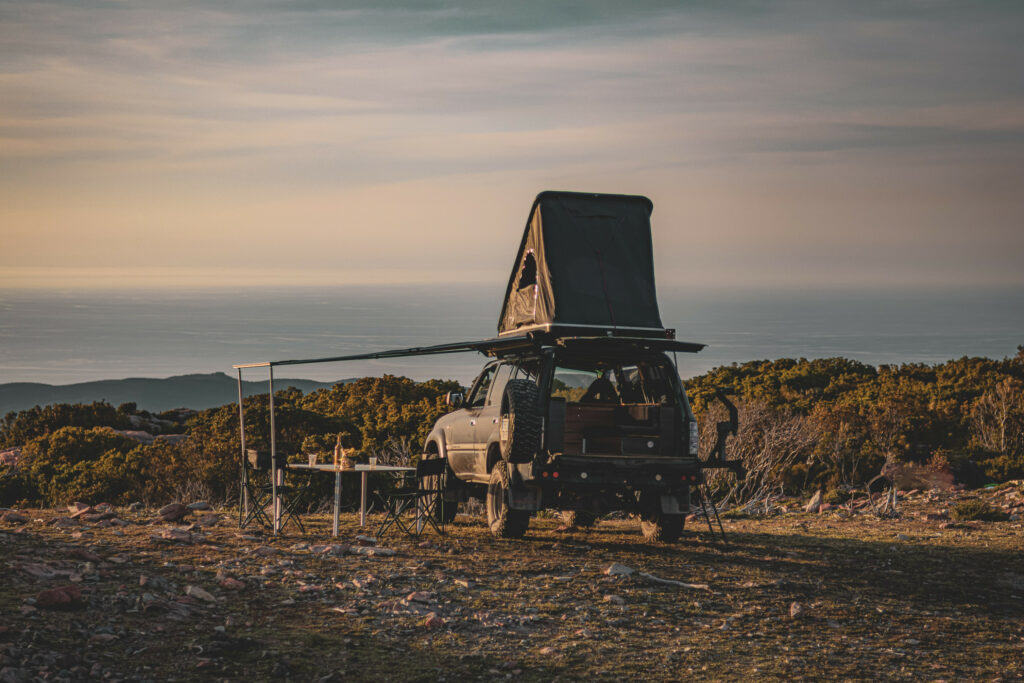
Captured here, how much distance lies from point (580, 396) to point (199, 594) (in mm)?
5804

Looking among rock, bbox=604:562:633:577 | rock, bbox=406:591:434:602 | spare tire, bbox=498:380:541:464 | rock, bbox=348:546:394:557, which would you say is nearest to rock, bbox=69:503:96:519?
rock, bbox=348:546:394:557

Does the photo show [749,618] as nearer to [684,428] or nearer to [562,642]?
[562,642]

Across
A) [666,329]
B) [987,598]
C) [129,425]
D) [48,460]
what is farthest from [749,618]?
[129,425]

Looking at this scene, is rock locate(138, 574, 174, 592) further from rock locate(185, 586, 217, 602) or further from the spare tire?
the spare tire

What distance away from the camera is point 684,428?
11680mm

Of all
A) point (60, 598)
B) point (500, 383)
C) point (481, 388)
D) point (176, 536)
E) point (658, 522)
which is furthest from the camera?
point (481, 388)

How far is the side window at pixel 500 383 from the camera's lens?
1270 cm

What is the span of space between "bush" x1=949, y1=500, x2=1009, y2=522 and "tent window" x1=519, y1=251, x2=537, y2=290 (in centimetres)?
810

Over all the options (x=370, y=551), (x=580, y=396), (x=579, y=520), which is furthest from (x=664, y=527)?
(x=370, y=551)

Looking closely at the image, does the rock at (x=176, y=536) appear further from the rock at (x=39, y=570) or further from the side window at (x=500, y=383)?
the side window at (x=500, y=383)

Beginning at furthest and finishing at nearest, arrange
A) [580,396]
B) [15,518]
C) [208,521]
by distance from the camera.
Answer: [208,521], [15,518], [580,396]

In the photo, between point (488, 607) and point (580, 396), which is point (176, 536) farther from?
point (580, 396)

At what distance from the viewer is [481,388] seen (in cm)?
1389

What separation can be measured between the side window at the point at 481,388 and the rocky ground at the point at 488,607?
1.91m
